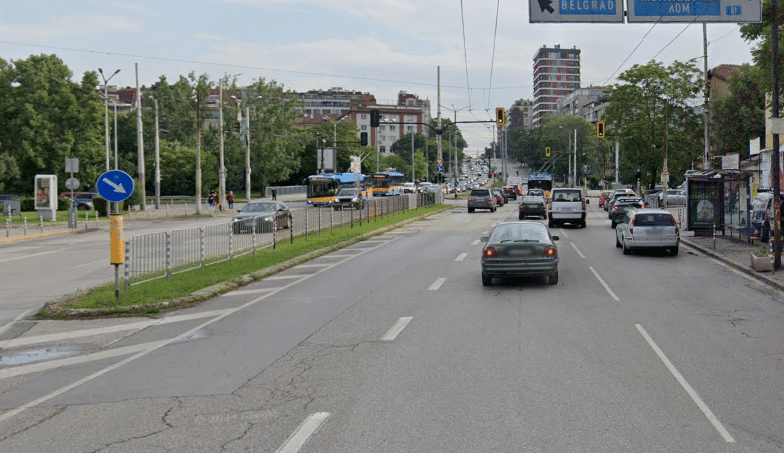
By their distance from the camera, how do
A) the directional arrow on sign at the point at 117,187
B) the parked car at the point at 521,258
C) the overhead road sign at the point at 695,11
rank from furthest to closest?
the overhead road sign at the point at 695,11 < the parked car at the point at 521,258 < the directional arrow on sign at the point at 117,187

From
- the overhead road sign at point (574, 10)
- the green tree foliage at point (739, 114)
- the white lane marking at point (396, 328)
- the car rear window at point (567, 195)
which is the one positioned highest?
the green tree foliage at point (739, 114)

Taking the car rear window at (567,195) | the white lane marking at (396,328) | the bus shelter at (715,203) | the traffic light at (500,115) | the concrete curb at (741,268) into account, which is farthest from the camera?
the traffic light at (500,115)

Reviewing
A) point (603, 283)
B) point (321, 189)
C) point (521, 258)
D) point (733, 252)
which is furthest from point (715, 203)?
point (321, 189)

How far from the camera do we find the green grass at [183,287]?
13711 millimetres

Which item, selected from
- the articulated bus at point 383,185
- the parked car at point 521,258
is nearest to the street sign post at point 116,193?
the parked car at point 521,258

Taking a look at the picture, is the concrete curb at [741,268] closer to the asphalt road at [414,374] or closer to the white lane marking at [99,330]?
the asphalt road at [414,374]

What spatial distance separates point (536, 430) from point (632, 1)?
47.3ft

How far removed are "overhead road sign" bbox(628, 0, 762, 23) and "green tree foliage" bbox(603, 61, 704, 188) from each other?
122 feet

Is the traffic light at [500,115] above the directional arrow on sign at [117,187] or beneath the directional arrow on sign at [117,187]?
above

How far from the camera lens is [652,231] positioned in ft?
77.4

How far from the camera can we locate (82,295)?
1516 cm

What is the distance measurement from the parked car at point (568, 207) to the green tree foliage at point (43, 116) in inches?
1682

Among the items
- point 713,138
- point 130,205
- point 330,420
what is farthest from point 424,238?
point 713,138

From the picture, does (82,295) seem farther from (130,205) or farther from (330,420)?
(130,205)
